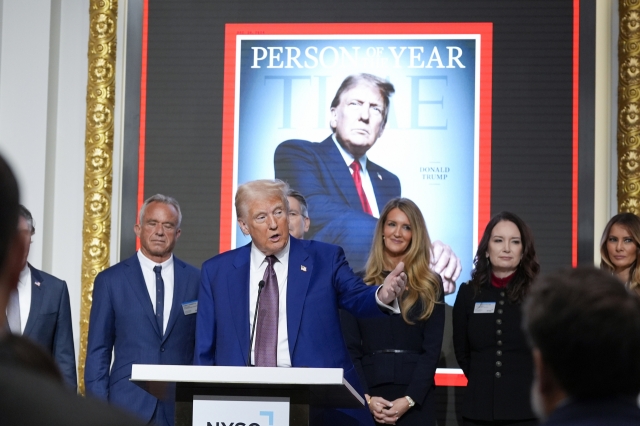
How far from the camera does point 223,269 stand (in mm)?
3965

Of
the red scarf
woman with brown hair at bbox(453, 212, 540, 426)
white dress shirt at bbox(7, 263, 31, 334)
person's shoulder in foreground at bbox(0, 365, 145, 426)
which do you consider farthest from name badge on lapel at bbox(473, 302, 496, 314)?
person's shoulder in foreground at bbox(0, 365, 145, 426)

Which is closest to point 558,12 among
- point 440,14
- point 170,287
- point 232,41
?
point 440,14

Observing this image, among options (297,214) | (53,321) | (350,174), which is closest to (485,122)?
(350,174)

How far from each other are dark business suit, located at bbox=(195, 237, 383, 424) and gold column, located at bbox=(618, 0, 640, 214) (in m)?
2.53

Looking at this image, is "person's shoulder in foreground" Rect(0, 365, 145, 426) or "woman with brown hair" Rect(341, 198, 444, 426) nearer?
"person's shoulder in foreground" Rect(0, 365, 145, 426)

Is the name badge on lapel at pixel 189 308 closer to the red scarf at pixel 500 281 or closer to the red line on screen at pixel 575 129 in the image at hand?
the red scarf at pixel 500 281

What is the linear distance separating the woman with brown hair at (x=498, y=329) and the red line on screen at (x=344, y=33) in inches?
43.9

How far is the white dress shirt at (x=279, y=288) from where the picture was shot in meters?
3.75

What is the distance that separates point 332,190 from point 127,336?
1835 millimetres

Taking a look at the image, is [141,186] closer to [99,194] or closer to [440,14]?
[99,194]

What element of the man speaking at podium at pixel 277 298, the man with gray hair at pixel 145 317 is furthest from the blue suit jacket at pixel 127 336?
the man speaking at podium at pixel 277 298

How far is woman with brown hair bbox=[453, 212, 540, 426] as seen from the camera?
460 centimetres

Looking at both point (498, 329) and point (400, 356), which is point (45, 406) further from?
point (498, 329)

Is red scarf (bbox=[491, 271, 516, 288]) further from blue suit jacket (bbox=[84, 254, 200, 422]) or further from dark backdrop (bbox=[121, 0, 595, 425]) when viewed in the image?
blue suit jacket (bbox=[84, 254, 200, 422])
